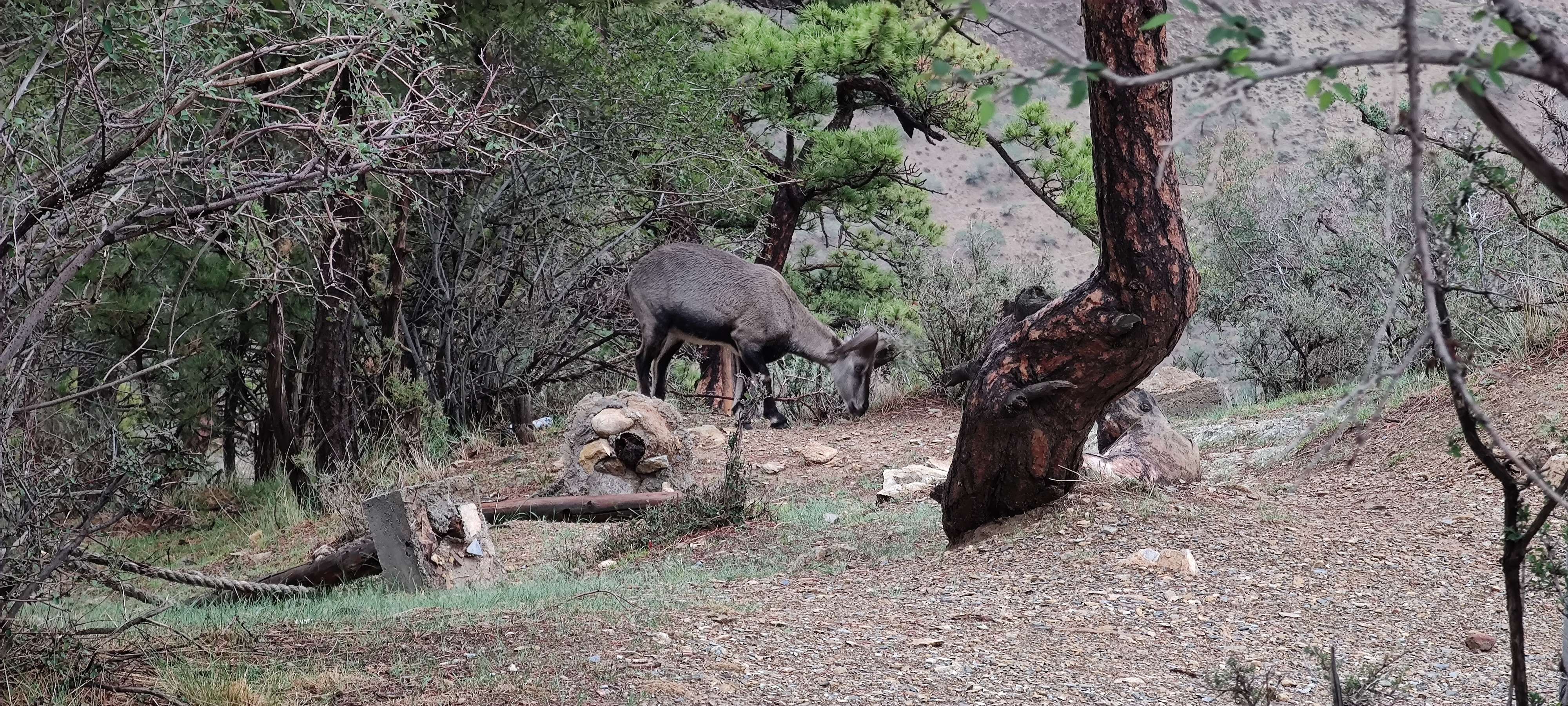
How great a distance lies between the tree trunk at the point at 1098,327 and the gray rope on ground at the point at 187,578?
3.28 metres

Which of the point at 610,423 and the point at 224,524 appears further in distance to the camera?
the point at 224,524

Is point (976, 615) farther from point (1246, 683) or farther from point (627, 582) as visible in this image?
point (627, 582)

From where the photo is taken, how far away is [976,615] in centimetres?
533

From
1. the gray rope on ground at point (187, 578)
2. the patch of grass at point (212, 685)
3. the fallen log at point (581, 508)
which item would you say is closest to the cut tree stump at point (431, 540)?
the gray rope on ground at point (187, 578)

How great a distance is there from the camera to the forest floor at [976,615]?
445 centimetres

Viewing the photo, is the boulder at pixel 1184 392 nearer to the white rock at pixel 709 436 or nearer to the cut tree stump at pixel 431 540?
the white rock at pixel 709 436

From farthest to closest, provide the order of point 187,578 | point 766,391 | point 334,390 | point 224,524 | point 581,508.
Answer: point 766,391
point 334,390
point 224,524
point 581,508
point 187,578

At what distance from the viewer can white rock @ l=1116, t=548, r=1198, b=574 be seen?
580 cm

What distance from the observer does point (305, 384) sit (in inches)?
524

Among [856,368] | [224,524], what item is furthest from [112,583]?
[856,368]

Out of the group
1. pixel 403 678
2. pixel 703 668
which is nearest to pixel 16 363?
pixel 403 678

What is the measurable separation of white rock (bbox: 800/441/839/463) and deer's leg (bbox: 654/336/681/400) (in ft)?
5.95

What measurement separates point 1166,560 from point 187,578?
4.12 m

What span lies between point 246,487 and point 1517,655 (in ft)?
39.1
